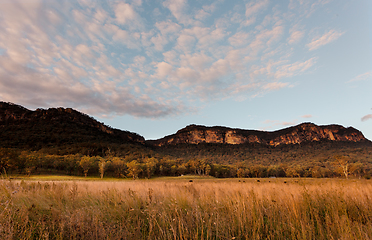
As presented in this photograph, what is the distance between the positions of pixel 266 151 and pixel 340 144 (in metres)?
48.7

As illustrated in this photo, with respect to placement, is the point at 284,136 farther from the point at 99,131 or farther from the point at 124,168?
the point at 99,131

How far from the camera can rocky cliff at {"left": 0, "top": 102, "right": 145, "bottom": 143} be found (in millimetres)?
114975

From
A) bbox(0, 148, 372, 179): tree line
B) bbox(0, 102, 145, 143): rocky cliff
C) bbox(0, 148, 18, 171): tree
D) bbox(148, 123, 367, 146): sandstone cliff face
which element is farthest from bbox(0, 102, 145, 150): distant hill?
bbox(148, 123, 367, 146): sandstone cliff face

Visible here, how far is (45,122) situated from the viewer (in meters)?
131

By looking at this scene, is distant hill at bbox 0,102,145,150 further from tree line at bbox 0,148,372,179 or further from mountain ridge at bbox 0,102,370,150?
tree line at bbox 0,148,372,179

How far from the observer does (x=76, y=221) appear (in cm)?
362

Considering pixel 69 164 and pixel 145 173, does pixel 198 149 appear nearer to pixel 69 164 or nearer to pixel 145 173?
pixel 145 173

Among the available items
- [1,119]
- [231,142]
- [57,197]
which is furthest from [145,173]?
[1,119]

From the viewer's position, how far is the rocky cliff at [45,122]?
4527 inches

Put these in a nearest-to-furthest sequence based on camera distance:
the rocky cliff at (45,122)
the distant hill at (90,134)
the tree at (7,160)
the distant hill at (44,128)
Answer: the tree at (7,160)
the distant hill at (44,128)
the distant hill at (90,134)
the rocky cliff at (45,122)

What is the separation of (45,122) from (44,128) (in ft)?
53.5

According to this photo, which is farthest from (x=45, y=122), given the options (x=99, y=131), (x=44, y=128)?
(x=99, y=131)

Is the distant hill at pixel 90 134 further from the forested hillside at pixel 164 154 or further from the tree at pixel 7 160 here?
the tree at pixel 7 160

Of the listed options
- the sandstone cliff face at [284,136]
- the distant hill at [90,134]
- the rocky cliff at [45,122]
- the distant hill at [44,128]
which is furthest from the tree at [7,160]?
the sandstone cliff face at [284,136]
